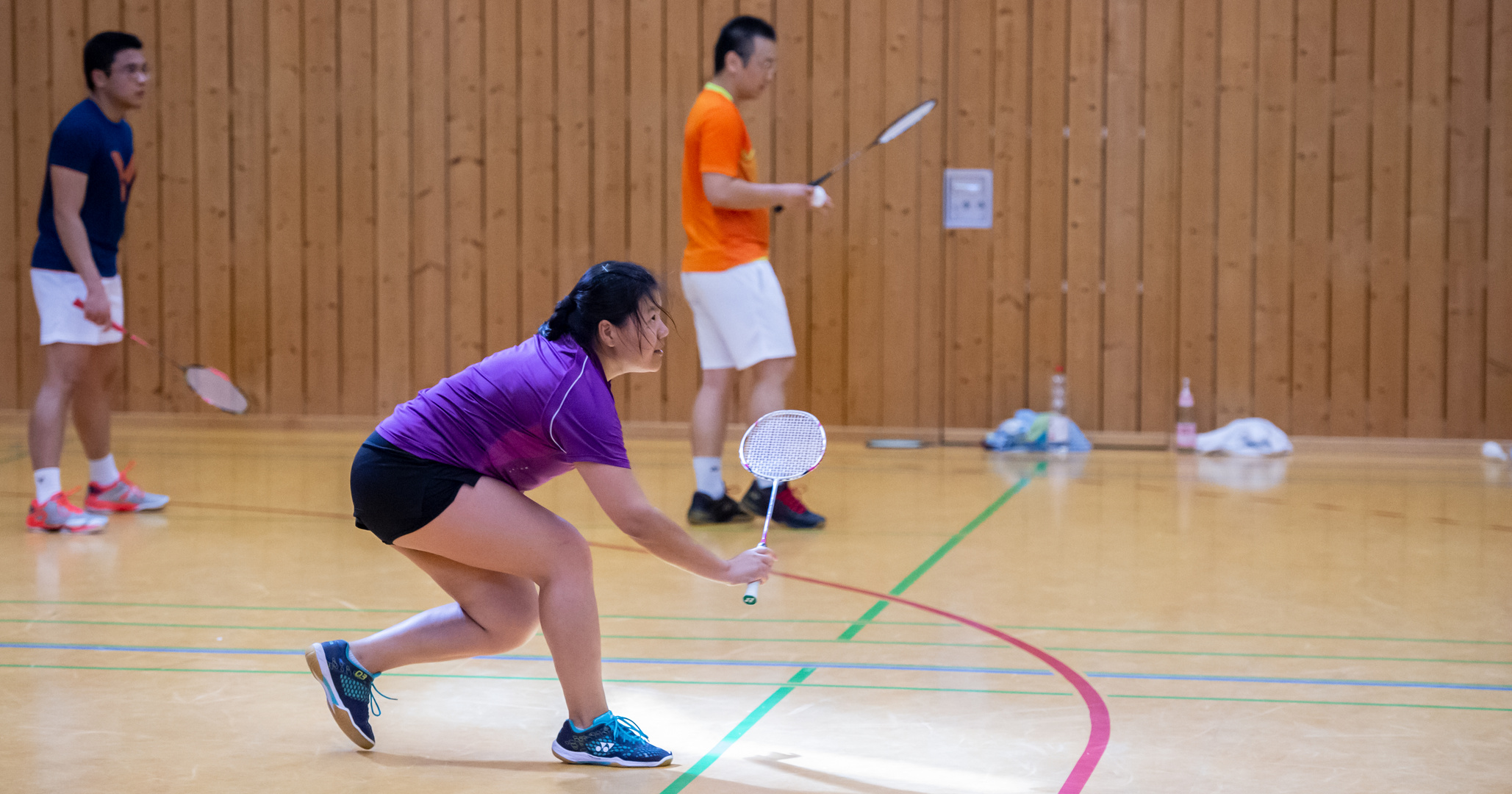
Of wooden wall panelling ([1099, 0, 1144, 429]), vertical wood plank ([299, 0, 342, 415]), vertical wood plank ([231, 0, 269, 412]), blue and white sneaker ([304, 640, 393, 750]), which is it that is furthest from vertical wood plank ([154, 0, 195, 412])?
blue and white sneaker ([304, 640, 393, 750])

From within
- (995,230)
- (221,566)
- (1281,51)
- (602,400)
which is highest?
(1281,51)

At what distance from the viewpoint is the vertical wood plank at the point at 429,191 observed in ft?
29.2

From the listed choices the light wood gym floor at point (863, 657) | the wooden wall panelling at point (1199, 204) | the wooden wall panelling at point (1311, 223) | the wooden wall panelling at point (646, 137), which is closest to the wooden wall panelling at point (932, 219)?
the wooden wall panelling at point (1199, 204)

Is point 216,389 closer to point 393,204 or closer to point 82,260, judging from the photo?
point 82,260

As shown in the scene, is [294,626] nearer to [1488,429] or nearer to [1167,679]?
[1167,679]

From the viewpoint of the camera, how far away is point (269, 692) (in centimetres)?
309

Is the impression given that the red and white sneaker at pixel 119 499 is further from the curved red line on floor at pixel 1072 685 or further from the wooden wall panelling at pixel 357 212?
the wooden wall panelling at pixel 357 212

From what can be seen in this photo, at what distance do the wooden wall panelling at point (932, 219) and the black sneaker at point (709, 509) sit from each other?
3.39 meters

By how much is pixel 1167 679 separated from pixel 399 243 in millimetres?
6890

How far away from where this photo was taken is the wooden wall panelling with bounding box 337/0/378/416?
8961mm

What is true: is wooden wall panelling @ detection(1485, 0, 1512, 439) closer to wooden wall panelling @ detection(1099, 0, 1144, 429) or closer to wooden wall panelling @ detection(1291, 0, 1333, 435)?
wooden wall panelling @ detection(1291, 0, 1333, 435)

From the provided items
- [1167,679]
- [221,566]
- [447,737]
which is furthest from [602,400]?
[221,566]

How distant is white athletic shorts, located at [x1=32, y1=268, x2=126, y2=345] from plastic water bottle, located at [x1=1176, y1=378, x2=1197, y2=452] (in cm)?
583

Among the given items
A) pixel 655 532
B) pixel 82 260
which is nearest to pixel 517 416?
pixel 655 532
